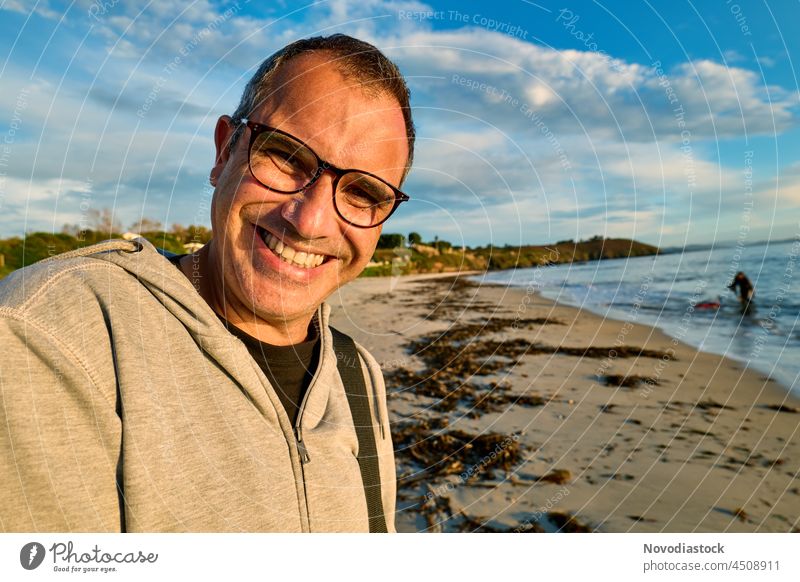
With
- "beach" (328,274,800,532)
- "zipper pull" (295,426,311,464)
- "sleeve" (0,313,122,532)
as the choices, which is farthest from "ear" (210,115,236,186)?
"beach" (328,274,800,532)

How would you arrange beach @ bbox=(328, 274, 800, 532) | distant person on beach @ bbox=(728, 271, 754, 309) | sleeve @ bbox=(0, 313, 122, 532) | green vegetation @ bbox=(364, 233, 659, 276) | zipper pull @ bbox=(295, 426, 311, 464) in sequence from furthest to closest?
1. green vegetation @ bbox=(364, 233, 659, 276)
2. distant person on beach @ bbox=(728, 271, 754, 309)
3. beach @ bbox=(328, 274, 800, 532)
4. zipper pull @ bbox=(295, 426, 311, 464)
5. sleeve @ bbox=(0, 313, 122, 532)

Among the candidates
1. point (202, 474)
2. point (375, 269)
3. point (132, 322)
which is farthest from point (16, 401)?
point (375, 269)

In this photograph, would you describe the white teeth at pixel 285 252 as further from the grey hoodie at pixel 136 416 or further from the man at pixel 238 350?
the grey hoodie at pixel 136 416

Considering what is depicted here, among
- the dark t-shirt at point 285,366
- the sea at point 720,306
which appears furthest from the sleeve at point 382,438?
the sea at point 720,306

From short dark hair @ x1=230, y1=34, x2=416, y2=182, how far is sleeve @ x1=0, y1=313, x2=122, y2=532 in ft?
3.39

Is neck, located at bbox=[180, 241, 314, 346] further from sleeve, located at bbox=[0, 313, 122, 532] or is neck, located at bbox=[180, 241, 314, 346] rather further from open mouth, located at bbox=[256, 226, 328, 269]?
sleeve, located at bbox=[0, 313, 122, 532]

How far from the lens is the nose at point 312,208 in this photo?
5.87 feet

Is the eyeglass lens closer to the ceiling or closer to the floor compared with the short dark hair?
closer to the floor

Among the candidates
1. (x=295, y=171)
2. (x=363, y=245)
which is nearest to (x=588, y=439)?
(x=363, y=245)

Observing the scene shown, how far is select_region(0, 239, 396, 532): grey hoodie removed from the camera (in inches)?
46.0

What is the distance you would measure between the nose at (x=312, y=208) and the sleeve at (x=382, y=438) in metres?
0.74

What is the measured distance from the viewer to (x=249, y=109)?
6.31 ft

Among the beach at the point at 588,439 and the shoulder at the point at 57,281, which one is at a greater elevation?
the shoulder at the point at 57,281
